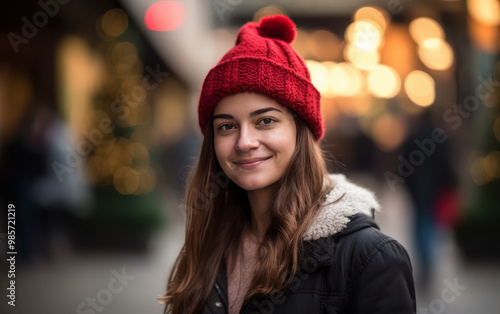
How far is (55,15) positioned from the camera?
27.0ft

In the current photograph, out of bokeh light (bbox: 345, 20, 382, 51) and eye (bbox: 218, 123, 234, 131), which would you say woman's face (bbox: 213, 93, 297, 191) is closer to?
eye (bbox: 218, 123, 234, 131)

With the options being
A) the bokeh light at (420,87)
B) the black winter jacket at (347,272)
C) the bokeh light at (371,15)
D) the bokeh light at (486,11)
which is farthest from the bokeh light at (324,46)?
the black winter jacket at (347,272)

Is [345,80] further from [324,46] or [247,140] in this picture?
[247,140]

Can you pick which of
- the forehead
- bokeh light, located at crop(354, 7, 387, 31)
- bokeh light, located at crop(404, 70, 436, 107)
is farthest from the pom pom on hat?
bokeh light, located at crop(354, 7, 387, 31)

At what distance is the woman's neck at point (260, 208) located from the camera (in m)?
2.29

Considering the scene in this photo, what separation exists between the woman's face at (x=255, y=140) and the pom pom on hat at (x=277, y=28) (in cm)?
49

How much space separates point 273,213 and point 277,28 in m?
0.96

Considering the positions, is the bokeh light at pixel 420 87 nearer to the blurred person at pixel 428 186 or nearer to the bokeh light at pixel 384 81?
the bokeh light at pixel 384 81

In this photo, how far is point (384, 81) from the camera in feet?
47.6

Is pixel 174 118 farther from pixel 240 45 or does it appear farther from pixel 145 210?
pixel 240 45

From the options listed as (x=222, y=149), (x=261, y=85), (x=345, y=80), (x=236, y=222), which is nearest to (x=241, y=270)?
(x=236, y=222)

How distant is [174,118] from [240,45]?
17885mm

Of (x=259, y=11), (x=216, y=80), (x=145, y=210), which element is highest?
(x=259, y=11)

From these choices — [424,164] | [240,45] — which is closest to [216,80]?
[240,45]
